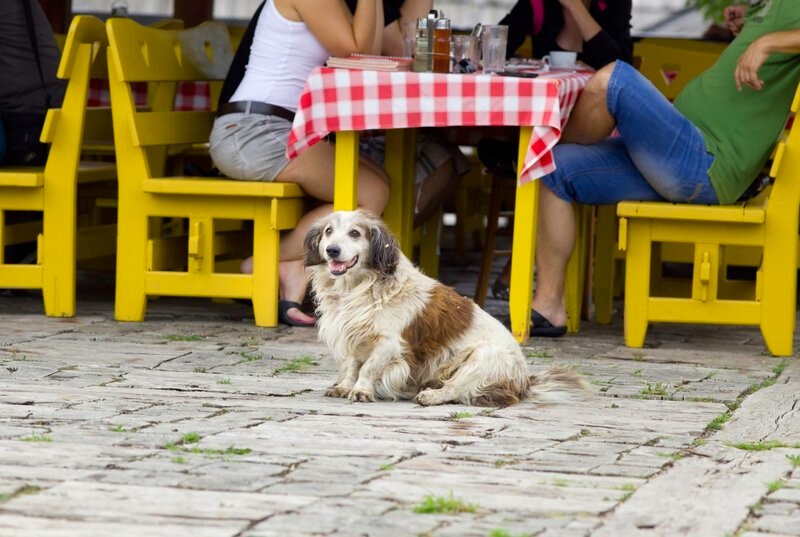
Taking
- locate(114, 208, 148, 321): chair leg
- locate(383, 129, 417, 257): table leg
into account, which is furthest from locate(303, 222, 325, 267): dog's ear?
locate(383, 129, 417, 257): table leg

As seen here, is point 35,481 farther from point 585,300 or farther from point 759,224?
point 585,300

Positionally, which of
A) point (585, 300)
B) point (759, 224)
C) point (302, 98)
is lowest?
point (585, 300)

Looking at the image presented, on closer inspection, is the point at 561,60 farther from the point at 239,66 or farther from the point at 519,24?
the point at 239,66

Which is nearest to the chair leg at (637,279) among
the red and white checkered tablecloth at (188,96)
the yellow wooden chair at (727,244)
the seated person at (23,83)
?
the yellow wooden chair at (727,244)

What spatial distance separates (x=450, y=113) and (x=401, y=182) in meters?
1.11

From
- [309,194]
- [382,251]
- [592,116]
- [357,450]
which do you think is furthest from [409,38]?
[357,450]

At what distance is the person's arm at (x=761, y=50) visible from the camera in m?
5.78

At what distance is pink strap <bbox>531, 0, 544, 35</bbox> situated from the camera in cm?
711

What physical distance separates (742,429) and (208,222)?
2.94 metres

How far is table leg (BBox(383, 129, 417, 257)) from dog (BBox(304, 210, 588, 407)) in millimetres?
2139

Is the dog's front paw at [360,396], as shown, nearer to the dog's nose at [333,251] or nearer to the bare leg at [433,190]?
the dog's nose at [333,251]

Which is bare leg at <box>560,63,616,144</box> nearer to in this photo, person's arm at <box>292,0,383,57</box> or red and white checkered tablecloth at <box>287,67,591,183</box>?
red and white checkered tablecloth at <box>287,67,591,183</box>

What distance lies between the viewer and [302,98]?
5840 millimetres

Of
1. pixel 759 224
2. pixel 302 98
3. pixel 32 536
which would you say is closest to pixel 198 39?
pixel 302 98
